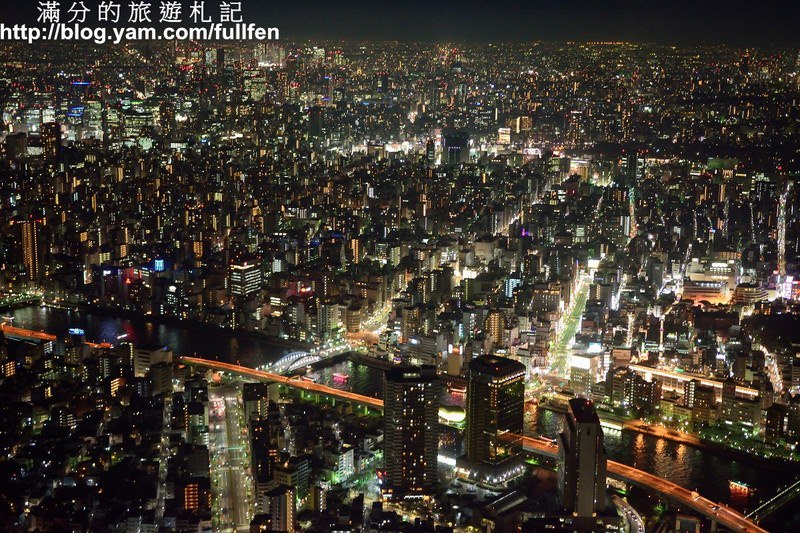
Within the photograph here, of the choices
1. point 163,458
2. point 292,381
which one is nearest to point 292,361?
point 292,381

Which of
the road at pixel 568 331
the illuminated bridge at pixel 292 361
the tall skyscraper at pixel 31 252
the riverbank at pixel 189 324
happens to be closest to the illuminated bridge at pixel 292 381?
the illuminated bridge at pixel 292 361

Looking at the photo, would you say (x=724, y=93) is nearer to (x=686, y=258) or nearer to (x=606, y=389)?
(x=686, y=258)

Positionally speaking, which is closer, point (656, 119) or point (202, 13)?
point (202, 13)

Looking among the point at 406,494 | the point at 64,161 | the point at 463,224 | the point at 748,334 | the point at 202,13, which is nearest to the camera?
the point at 406,494

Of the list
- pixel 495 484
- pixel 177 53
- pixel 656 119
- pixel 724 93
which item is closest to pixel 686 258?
pixel 724 93

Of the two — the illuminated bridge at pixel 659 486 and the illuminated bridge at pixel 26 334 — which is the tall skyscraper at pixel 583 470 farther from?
the illuminated bridge at pixel 26 334

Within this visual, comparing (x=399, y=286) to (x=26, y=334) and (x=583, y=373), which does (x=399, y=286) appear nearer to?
(x=583, y=373)
